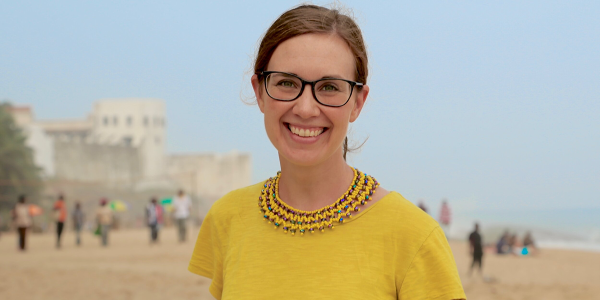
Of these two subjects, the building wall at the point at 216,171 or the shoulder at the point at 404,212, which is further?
the building wall at the point at 216,171

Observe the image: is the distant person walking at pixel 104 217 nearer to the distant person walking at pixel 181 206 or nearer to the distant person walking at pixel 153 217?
the distant person walking at pixel 153 217

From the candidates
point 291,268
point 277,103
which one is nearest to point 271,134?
point 277,103

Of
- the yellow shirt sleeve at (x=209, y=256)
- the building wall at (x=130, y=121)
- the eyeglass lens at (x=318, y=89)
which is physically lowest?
the yellow shirt sleeve at (x=209, y=256)

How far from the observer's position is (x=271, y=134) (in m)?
1.36

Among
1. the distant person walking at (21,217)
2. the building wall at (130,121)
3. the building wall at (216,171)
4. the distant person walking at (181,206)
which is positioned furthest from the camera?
the building wall at (130,121)

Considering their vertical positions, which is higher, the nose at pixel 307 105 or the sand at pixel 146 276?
the nose at pixel 307 105

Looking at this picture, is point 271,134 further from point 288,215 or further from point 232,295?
point 232,295

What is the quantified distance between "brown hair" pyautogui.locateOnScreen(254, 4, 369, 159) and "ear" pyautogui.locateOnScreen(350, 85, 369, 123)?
2cm

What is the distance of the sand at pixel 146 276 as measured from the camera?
849cm

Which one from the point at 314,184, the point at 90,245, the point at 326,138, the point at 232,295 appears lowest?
the point at 90,245

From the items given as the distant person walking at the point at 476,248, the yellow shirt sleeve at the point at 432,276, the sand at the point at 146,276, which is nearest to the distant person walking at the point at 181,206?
the sand at the point at 146,276

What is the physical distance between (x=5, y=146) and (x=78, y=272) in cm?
1727

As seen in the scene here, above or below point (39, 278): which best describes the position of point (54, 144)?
above

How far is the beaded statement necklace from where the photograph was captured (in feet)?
4.36
